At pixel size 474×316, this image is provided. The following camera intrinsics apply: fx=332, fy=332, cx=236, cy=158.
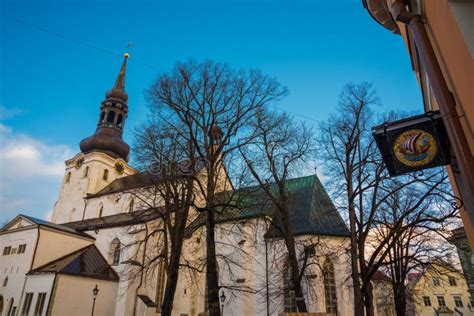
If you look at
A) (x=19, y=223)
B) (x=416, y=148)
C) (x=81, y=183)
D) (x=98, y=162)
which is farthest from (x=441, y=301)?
(x=416, y=148)

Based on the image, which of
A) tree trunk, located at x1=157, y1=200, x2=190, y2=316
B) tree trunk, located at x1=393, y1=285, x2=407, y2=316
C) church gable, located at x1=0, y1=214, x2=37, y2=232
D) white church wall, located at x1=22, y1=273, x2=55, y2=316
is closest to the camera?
tree trunk, located at x1=157, y1=200, x2=190, y2=316

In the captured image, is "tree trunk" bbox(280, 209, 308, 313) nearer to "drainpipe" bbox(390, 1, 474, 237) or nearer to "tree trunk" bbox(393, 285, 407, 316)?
"tree trunk" bbox(393, 285, 407, 316)

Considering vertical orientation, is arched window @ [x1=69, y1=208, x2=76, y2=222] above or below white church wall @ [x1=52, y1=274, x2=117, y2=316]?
above

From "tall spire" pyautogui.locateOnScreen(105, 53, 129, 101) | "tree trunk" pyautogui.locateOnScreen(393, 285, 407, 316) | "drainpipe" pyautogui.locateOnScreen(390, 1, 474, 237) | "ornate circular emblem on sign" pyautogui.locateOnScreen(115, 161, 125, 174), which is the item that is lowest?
"tree trunk" pyautogui.locateOnScreen(393, 285, 407, 316)

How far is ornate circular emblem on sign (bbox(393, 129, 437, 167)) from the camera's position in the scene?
4.05 meters

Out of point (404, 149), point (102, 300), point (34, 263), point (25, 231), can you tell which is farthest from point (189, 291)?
point (404, 149)

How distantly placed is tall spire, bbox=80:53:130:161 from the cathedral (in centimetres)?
955

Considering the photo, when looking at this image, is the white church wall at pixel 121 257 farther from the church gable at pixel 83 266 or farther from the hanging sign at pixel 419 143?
the hanging sign at pixel 419 143

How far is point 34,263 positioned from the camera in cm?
2547

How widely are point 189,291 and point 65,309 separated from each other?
859 cm

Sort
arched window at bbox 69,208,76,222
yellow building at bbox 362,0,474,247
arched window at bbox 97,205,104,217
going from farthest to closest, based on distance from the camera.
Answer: arched window at bbox 69,208,76,222 < arched window at bbox 97,205,104,217 < yellow building at bbox 362,0,474,247

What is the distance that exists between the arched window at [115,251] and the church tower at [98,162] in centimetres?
1055

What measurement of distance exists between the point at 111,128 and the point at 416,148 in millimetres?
38978

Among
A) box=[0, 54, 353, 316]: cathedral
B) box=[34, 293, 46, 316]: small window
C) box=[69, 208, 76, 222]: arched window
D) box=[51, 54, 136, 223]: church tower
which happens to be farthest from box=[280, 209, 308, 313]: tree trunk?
box=[69, 208, 76, 222]: arched window
